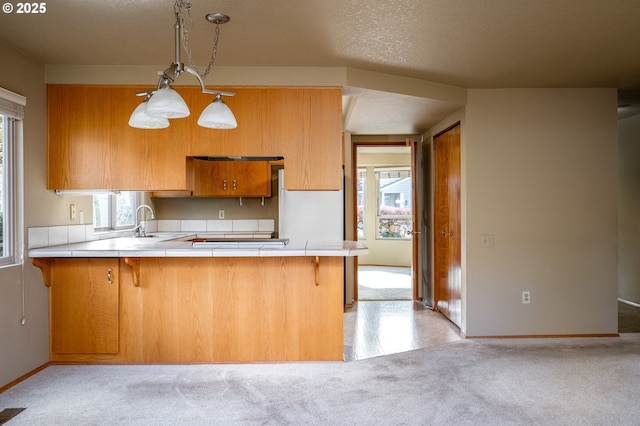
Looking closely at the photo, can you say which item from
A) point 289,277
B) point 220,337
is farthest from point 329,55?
point 220,337

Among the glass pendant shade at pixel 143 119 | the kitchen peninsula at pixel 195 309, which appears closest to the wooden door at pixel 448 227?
the kitchen peninsula at pixel 195 309

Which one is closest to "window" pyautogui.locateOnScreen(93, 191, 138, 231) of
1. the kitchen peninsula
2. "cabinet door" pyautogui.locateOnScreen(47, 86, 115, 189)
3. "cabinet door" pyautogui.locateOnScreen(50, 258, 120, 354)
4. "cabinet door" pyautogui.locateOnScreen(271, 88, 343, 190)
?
"cabinet door" pyautogui.locateOnScreen(47, 86, 115, 189)

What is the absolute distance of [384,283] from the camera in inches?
299

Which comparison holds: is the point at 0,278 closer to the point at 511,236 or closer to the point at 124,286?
the point at 124,286

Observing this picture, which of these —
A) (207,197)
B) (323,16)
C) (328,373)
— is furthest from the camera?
(207,197)

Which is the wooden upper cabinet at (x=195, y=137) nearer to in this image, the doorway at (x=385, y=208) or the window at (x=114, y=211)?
the window at (x=114, y=211)

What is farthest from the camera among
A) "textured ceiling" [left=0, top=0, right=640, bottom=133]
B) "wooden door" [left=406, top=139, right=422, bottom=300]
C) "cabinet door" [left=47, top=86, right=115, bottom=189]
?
"wooden door" [left=406, top=139, right=422, bottom=300]

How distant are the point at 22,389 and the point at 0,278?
75 centimetres

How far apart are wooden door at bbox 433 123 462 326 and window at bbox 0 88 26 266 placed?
380 cm

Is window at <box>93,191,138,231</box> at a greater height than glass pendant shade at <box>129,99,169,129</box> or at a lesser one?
lesser

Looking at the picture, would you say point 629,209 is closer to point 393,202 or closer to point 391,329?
point 391,329

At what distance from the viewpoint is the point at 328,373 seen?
3.41 metres

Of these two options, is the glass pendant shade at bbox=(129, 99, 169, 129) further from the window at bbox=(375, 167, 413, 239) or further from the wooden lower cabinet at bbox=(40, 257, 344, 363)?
the window at bbox=(375, 167, 413, 239)

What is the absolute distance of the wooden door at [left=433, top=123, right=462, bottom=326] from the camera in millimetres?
4766
